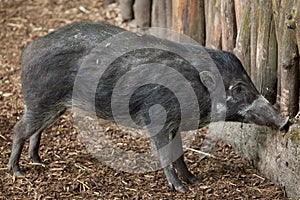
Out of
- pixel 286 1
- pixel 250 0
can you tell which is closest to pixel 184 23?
pixel 250 0

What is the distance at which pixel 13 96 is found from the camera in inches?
270

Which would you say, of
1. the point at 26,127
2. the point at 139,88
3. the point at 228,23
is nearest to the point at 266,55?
the point at 228,23

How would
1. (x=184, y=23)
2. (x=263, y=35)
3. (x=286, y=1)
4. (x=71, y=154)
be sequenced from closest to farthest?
(x=286, y=1), (x=263, y=35), (x=71, y=154), (x=184, y=23)

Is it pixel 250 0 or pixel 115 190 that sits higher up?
pixel 250 0

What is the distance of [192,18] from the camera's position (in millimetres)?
6609

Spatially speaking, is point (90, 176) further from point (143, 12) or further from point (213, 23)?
point (143, 12)

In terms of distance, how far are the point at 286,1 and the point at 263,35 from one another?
16.8 inches

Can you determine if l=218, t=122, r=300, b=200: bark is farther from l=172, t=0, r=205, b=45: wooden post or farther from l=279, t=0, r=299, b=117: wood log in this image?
l=172, t=0, r=205, b=45: wooden post

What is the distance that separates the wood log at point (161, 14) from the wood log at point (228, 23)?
130 centimetres

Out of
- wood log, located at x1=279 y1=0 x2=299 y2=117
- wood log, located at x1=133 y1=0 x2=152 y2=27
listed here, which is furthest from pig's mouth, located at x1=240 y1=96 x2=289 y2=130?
wood log, located at x1=133 y1=0 x2=152 y2=27

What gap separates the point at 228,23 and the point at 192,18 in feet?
2.64

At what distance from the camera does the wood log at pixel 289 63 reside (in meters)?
4.84

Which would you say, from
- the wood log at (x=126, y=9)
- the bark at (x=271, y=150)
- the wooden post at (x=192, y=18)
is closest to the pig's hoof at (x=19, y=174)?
the bark at (x=271, y=150)

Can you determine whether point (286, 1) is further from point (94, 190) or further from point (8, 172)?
point (8, 172)
